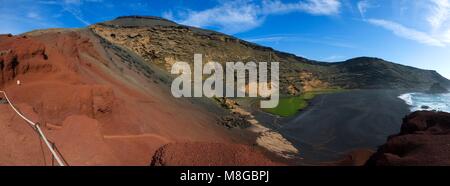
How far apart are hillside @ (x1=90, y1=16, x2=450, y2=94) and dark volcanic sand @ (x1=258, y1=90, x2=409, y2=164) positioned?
16741 millimetres

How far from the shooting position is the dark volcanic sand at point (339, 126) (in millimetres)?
24347

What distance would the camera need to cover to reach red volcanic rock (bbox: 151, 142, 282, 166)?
6.71 metres

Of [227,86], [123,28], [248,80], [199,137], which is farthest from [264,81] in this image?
[199,137]

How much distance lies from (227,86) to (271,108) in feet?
35.3

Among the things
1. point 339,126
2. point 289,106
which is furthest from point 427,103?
point 339,126

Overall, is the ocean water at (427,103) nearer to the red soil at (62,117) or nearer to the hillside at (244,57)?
the hillside at (244,57)

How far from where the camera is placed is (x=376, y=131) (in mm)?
30266

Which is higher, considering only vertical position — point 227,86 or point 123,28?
point 123,28

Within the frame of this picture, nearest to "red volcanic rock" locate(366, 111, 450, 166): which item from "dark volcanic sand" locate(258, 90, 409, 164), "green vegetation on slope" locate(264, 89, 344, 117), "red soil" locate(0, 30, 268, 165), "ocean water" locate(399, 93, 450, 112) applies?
"red soil" locate(0, 30, 268, 165)

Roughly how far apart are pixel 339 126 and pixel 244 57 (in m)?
34.7

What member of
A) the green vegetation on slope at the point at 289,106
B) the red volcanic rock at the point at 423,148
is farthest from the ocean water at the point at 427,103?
the red volcanic rock at the point at 423,148

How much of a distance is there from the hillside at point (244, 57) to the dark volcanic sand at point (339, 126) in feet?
54.9
